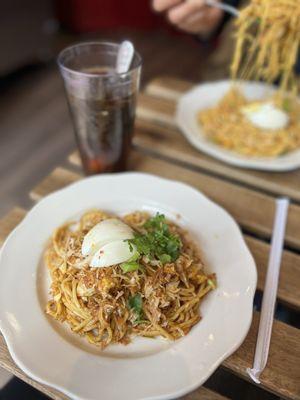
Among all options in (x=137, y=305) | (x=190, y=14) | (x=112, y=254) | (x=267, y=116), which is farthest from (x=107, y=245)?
(x=190, y=14)

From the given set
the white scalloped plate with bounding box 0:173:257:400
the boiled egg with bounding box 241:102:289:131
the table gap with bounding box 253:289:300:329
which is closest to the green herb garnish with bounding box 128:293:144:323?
the white scalloped plate with bounding box 0:173:257:400

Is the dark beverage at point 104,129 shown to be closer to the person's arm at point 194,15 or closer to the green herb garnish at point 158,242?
the green herb garnish at point 158,242

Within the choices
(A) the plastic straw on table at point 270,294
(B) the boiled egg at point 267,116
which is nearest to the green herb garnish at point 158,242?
(A) the plastic straw on table at point 270,294

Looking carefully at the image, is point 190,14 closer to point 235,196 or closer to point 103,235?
point 235,196

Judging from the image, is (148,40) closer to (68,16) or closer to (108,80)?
(68,16)

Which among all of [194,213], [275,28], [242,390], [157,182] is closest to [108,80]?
[157,182]

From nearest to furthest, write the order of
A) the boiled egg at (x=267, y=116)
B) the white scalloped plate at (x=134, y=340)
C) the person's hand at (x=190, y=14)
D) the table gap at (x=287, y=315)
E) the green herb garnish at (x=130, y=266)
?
1. the white scalloped plate at (x=134, y=340)
2. the green herb garnish at (x=130, y=266)
3. the table gap at (x=287, y=315)
4. the boiled egg at (x=267, y=116)
5. the person's hand at (x=190, y=14)
